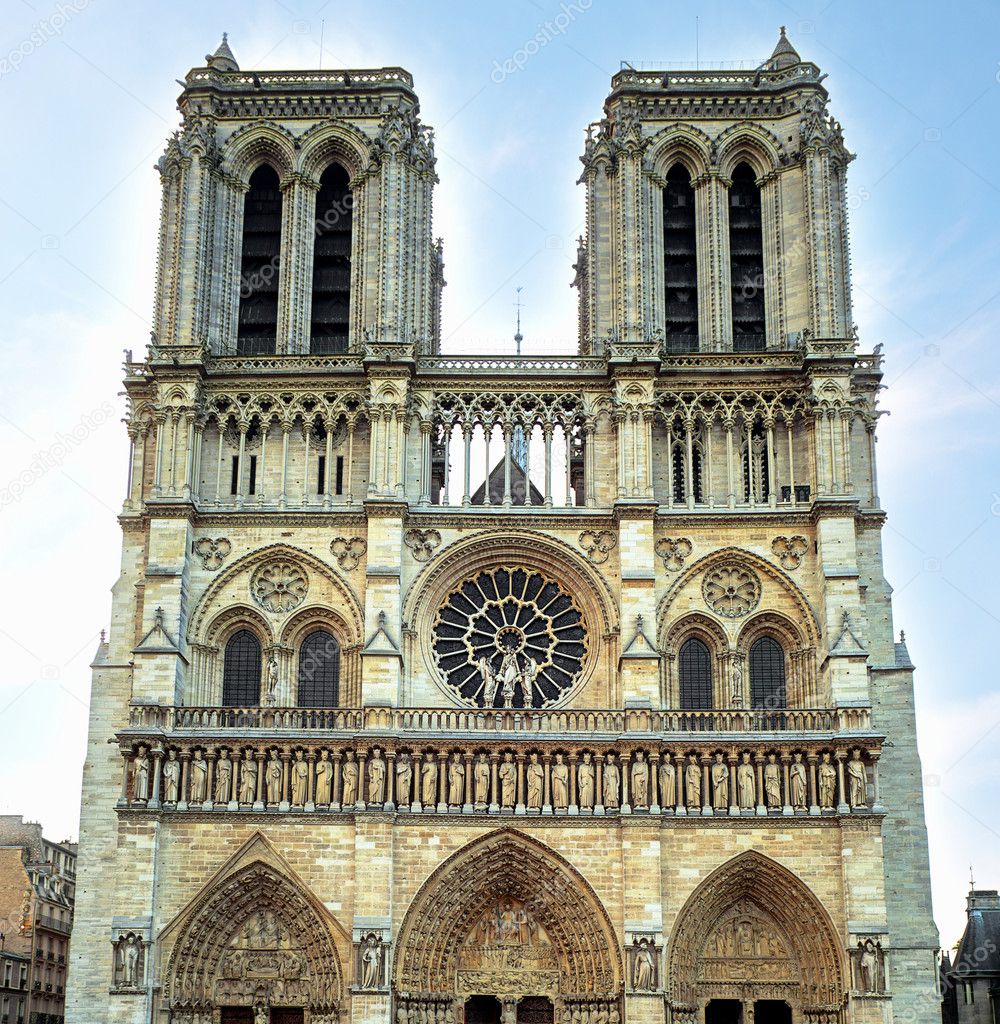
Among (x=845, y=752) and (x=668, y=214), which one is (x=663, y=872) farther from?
(x=668, y=214)

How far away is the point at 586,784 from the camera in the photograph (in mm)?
33750

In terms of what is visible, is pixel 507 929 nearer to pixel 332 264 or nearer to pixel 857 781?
pixel 857 781

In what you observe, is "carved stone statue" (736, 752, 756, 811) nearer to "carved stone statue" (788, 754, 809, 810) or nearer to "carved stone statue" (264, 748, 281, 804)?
"carved stone statue" (788, 754, 809, 810)

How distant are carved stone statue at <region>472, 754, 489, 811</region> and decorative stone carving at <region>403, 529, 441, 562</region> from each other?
5054 mm

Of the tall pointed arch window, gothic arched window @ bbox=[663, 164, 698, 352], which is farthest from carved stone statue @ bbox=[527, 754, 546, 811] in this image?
the tall pointed arch window

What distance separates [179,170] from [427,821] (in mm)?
17188

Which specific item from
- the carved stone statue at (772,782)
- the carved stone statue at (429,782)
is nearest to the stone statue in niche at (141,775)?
the carved stone statue at (429,782)

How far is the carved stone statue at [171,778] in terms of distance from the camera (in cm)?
3378

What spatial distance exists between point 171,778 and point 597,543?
10832 mm

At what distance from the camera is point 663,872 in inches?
1309

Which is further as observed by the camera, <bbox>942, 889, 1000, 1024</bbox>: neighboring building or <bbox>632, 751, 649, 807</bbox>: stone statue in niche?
<bbox>942, 889, 1000, 1024</bbox>: neighboring building

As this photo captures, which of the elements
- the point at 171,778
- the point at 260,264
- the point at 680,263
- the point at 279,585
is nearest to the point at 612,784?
the point at 279,585

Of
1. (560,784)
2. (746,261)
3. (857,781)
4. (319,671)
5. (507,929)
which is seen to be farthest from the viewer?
(746,261)

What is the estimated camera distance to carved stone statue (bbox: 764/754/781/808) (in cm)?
3366
